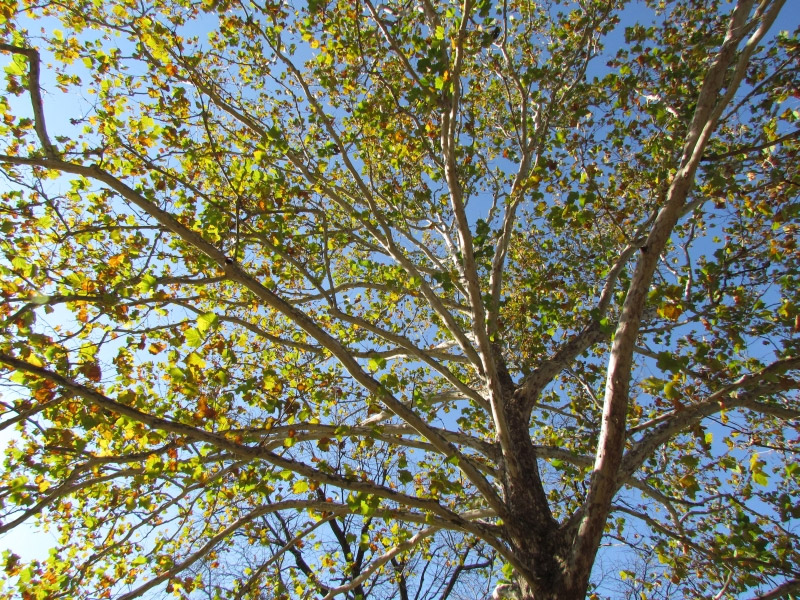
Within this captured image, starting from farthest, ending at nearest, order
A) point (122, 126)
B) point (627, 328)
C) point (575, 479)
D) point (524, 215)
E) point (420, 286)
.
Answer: point (524, 215)
point (575, 479)
point (122, 126)
point (420, 286)
point (627, 328)

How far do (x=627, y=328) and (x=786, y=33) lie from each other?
597 centimetres

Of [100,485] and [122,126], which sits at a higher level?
[122,126]

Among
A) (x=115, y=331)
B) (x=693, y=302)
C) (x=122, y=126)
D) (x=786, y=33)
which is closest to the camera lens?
(x=115, y=331)

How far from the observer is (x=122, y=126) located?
4.92 metres

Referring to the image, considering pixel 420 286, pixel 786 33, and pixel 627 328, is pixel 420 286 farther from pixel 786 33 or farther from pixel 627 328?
pixel 786 33

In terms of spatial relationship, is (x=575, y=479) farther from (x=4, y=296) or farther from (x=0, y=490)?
(x=4, y=296)

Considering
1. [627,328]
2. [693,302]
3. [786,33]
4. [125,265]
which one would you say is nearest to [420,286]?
[627,328]

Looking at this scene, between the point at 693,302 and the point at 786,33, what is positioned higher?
the point at 786,33

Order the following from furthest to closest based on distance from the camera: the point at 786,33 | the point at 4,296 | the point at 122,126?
the point at 786,33 < the point at 122,126 < the point at 4,296

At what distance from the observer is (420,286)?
452cm

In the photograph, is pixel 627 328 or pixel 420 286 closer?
pixel 627 328

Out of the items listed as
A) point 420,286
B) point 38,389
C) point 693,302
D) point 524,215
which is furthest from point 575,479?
point 38,389

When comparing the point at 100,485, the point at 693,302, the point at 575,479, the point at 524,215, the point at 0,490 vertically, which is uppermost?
the point at 524,215

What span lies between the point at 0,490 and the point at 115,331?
1.35 m
